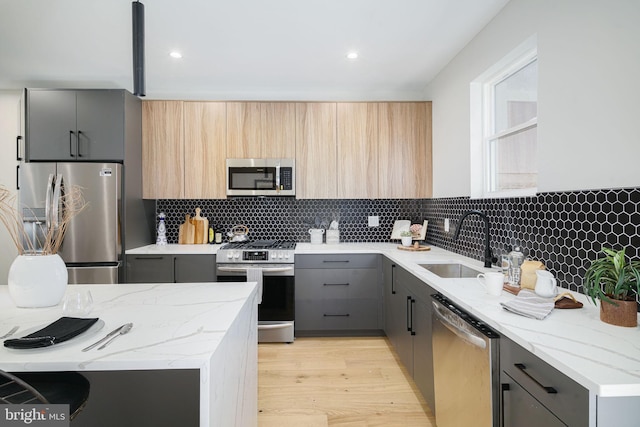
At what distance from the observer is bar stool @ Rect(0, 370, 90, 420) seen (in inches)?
36.3

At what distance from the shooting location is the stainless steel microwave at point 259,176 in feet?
11.5

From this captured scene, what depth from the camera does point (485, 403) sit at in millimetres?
1320

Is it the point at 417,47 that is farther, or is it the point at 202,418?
the point at 417,47

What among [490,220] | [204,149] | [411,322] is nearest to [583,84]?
[490,220]

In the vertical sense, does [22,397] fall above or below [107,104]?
below

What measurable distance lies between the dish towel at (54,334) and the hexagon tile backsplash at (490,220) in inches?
80.3

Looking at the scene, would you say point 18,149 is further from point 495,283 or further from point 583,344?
point 583,344

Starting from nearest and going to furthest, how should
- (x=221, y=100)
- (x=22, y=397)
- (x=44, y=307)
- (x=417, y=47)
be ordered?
(x=22, y=397) < (x=44, y=307) < (x=417, y=47) < (x=221, y=100)

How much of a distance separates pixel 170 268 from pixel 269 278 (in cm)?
95

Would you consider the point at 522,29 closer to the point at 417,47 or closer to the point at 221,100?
the point at 417,47

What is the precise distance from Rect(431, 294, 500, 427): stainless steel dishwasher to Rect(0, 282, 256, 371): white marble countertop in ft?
3.18

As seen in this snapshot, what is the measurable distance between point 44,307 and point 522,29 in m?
2.82

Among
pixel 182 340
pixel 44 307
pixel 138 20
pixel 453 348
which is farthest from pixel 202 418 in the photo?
pixel 138 20

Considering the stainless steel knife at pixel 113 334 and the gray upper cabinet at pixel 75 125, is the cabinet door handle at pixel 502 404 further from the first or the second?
the gray upper cabinet at pixel 75 125
